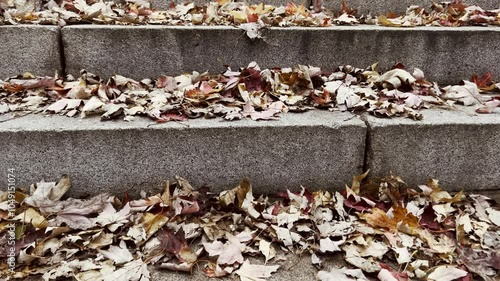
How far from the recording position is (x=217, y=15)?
113 inches

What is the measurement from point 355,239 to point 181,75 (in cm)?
142

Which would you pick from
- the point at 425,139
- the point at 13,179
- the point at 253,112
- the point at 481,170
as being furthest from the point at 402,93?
the point at 13,179

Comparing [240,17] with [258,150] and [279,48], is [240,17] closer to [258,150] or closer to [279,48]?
[279,48]

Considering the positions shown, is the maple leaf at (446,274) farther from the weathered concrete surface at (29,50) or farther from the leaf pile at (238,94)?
the weathered concrete surface at (29,50)

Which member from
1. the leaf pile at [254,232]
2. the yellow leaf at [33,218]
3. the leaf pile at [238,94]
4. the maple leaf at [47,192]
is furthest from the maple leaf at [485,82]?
the yellow leaf at [33,218]

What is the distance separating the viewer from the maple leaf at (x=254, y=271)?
161 cm

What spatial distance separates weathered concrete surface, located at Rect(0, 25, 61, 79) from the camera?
Result: 2410 mm

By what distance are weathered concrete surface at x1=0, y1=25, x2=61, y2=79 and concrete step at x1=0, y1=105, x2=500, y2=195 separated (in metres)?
0.60

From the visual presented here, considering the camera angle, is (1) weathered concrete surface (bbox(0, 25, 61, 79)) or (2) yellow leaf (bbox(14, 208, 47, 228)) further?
(1) weathered concrete surface (bbox(0, 25, 61, 79))

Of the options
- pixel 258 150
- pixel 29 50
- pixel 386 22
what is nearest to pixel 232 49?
pixel 258 150

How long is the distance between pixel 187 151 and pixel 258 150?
348 millimetres

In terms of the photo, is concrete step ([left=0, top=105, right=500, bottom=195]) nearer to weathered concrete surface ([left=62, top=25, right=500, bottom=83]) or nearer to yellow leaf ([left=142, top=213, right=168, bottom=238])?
yellow leaf ([left=142, top=213, right=168, bottom=238])

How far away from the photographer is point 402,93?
2.31 metres

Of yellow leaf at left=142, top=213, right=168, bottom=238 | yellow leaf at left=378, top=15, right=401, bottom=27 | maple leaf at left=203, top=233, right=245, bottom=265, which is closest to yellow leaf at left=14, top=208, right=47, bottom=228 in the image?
yellow leaf at left=142, top=213, right=168, bottom=238
